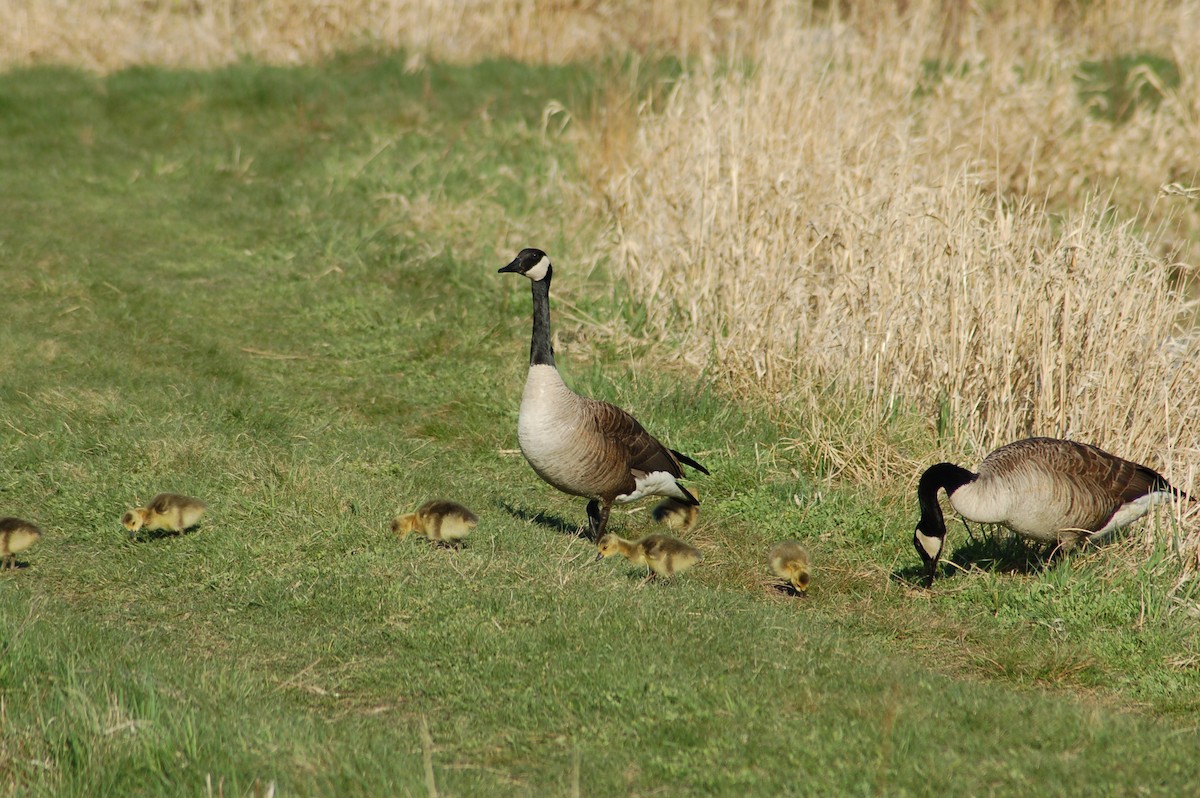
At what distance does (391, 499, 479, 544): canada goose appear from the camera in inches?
315

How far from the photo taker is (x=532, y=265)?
916 cm

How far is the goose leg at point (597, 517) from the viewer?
8.84 meters

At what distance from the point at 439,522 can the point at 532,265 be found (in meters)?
2.20

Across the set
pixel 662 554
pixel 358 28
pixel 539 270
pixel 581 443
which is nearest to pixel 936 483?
pixel 662 554

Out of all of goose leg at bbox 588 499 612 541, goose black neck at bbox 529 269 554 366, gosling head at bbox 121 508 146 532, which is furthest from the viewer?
goose leg at bbox 588 499 612 541

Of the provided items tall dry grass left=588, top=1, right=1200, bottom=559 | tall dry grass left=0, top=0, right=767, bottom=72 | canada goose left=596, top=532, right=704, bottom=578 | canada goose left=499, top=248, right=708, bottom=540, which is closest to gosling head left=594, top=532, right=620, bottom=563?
canada goose left=596, top=532, right=704, bottom=578

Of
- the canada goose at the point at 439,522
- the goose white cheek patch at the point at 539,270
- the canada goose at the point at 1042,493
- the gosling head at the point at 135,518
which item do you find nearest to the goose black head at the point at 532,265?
the goose white cheek patch at the point at 539,270

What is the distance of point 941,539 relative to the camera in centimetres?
792

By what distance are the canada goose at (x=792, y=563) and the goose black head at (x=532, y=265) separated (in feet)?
8.92

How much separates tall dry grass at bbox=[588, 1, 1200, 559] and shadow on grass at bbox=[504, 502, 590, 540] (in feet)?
7.61

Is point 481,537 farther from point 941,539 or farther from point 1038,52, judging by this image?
point 1038,52

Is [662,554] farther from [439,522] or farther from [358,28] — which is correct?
[358,28]

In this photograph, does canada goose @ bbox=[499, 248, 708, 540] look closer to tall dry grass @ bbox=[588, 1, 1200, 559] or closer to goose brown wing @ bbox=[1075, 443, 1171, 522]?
tall dry grass @ bbox=[588, 1, 1200, 559]

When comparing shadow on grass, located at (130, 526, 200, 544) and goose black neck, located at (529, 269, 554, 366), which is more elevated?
goose black neck, located at (529, 269, 554, 366)
